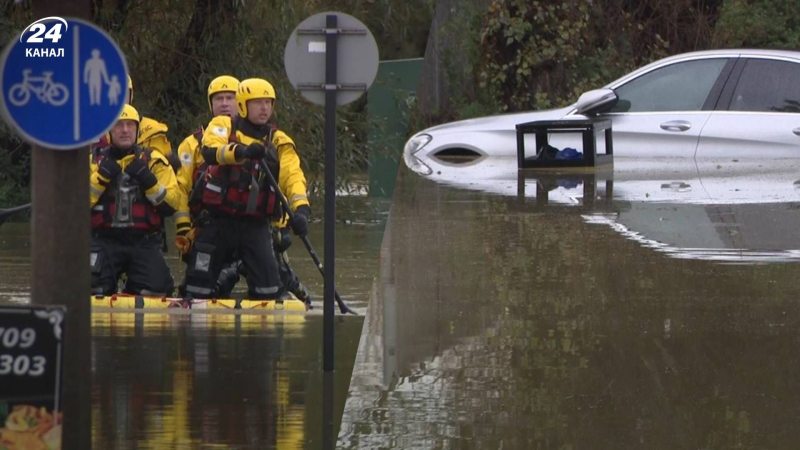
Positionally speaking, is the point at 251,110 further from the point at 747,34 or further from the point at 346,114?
the point at 747,34

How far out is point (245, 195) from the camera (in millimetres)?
9695

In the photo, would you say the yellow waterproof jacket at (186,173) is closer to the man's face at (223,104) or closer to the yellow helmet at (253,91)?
the man's face at (223,104)

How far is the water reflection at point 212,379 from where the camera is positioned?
6195mm

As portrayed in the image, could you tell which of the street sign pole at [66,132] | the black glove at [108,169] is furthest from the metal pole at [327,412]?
the black glove at [108,169]

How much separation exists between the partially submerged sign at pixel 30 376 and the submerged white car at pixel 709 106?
28.0 ft

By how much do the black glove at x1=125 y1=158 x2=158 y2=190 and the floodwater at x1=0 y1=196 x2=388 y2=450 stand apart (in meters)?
1.08

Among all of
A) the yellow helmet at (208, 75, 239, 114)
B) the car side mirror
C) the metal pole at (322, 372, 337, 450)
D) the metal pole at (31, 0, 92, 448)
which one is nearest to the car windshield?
the car side mirror

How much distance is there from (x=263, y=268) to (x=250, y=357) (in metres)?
2.49

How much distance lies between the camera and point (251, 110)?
378 inches

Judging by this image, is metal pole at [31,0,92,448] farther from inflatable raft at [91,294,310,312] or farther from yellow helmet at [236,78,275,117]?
yellow helmet at [236,78,275,117]

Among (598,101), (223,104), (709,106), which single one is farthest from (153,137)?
(709,106)

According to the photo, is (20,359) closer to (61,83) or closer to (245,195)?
(61,83)

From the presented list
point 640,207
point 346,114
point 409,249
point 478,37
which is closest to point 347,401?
point 409,249

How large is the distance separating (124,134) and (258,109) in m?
0.90
